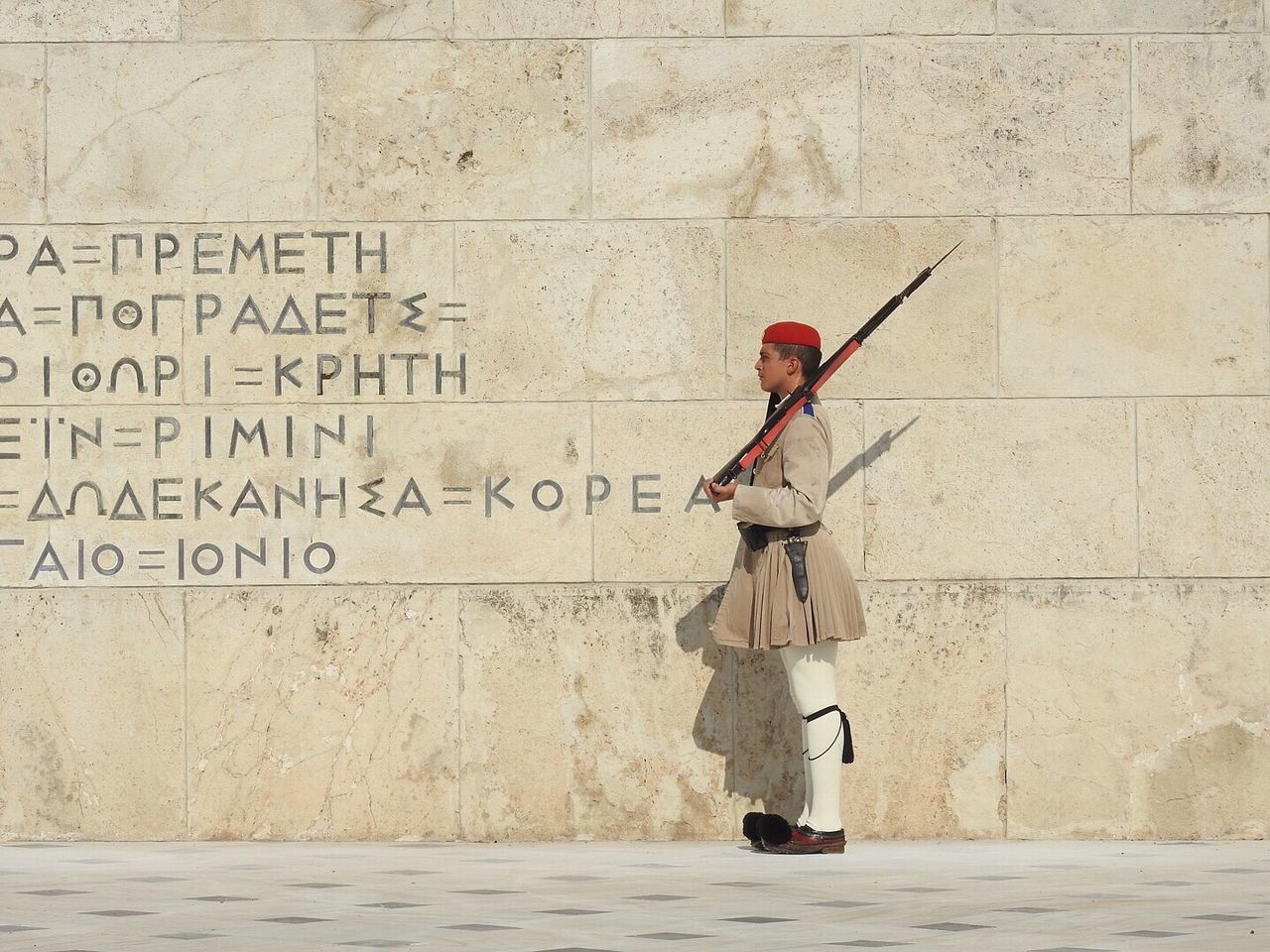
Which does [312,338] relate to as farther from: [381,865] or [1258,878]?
[1258,878]

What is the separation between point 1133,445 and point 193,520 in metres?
4.27

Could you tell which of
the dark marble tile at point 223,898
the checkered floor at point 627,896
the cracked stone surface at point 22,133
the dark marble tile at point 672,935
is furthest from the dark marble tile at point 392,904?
the cracked stone surface at point 22,133

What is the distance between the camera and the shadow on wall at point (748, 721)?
9.31m

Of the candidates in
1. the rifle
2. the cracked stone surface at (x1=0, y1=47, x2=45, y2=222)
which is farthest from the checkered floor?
the cracked stone surface at (x1=0, y1=47, x2=45, y2=222)

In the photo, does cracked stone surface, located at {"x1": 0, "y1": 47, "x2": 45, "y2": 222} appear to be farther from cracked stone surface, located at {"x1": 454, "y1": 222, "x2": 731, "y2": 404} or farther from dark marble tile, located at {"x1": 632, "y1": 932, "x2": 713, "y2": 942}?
dark marble tile, located at {"x1": 632, "y1": 932, "x2": 713, "y2": 942}

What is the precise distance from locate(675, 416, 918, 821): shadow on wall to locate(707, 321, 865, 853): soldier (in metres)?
0.49

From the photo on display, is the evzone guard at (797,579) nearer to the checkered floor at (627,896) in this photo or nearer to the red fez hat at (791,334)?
the red fez hat at (791,334)

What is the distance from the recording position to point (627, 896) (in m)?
7.43

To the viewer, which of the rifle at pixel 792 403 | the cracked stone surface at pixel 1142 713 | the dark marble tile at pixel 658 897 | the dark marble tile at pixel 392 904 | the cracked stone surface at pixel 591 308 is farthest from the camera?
the cracked stone surface at pixel 591 308

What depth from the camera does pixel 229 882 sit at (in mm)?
7832

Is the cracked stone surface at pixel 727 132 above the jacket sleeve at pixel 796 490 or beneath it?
above

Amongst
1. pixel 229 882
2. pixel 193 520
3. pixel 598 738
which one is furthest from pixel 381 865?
pixel 193 520

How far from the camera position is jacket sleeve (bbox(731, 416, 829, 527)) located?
855 centimetres

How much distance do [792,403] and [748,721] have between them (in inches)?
59.6
